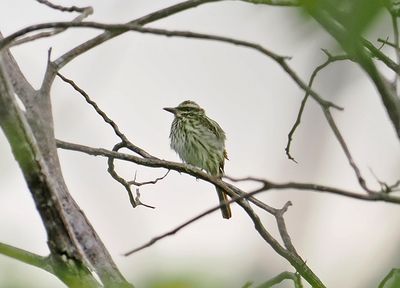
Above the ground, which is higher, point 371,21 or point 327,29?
point 327,29

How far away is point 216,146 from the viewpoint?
1065cm

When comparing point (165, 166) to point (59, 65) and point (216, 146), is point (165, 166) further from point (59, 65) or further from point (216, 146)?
point (216, 146)

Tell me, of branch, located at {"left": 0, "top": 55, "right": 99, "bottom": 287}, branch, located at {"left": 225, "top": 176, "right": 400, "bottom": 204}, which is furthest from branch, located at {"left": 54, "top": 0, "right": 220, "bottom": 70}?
branch, located at {"left": 225, "top": 176, "right": 400, "bottom": 204}

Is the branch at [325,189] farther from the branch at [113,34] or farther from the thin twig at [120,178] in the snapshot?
the thin twig at [120,178]

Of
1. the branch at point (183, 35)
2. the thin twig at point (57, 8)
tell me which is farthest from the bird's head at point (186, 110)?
the branch at point (183, 35)

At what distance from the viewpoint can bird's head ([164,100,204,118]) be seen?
11202mm

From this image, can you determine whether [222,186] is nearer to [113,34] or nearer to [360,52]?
[113,34]

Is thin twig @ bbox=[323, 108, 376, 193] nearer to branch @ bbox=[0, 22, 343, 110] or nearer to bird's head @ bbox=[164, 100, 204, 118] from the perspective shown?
branch @ bbox=[0, 22, 343, 110]

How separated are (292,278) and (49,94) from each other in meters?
1.45

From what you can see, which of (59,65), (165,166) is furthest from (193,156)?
(59,65)

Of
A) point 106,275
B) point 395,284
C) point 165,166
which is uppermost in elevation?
point 165,166

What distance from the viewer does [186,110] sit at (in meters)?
11.3

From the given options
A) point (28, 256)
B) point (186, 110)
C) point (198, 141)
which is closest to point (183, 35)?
point (28, 256)

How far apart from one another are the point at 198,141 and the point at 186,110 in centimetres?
82
